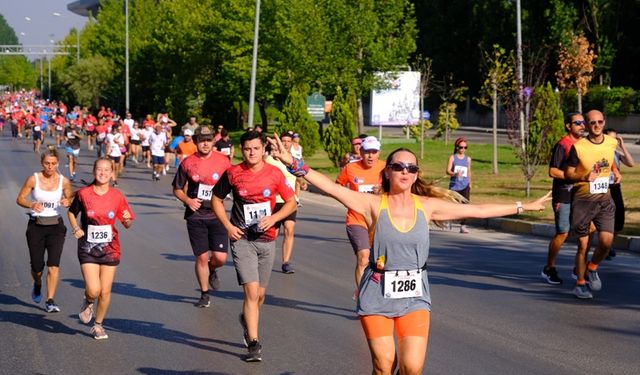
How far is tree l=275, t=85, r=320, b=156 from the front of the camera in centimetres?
3822

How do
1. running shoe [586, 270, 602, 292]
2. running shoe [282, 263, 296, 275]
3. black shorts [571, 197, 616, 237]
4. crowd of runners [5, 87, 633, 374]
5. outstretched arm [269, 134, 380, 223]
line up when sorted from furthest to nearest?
running shoe [282, 263, 296, 275] → running shoe [586, 270, 602, 292] → black shorts [571, 197, 616, 237] → outstretched arm [269, 134, 380, 223] → crowd of runners [5, 87, 633, 374]

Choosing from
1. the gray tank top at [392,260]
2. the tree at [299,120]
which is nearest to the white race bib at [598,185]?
the gray tank top at [392,260]

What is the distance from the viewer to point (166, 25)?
60688 millimetres

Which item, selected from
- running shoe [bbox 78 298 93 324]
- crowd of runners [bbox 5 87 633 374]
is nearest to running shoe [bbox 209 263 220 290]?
crowd of runners [bbox 5 87 633 374]

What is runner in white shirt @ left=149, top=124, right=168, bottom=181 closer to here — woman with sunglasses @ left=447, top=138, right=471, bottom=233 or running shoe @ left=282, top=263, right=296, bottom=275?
woman with sunglasses @ left=447, top=138, right=471, bottom=233

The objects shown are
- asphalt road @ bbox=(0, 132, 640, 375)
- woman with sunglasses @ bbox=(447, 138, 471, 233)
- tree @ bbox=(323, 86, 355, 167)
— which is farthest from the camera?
tree @ bbox=(323, 86, 355, 167)

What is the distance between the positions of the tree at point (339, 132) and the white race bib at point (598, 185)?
2273cm

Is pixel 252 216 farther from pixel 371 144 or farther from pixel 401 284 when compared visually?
pixel 401 284

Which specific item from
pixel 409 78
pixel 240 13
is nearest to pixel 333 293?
pixel 409 78

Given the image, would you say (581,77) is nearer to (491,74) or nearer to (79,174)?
(491,74)

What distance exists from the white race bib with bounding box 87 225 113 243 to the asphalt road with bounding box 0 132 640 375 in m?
0.83

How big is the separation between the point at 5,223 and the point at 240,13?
3232 cm

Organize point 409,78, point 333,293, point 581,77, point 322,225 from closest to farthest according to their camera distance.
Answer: point 333,293, point 322,225, point 409,78, point 581,77

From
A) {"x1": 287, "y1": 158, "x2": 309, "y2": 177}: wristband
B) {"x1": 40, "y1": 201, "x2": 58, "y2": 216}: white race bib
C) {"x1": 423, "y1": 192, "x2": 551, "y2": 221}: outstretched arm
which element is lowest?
{"x1": 40, "y1": 201, "x2": 58, "y2": 216}: white race bib
